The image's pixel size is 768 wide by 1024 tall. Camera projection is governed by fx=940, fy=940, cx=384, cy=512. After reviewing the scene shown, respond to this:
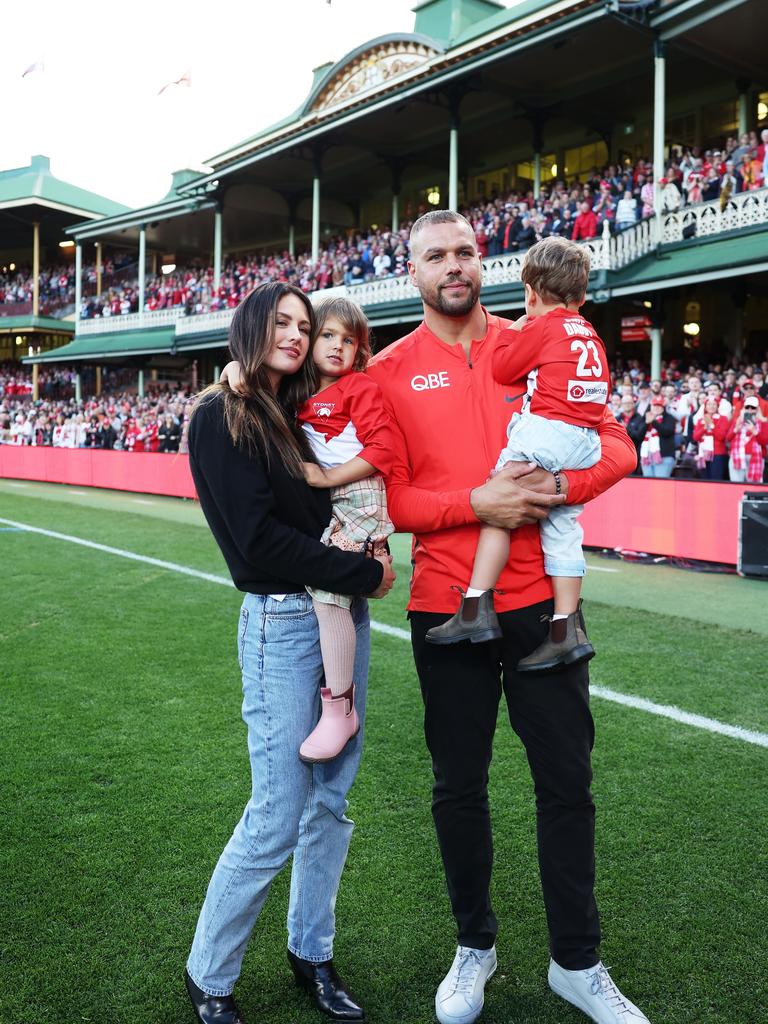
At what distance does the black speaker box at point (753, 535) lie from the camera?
388 inches

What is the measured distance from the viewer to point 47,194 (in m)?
42.6

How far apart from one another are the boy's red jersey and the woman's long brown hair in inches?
26.0

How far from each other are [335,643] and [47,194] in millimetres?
45109

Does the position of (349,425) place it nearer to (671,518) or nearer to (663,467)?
(671,518)

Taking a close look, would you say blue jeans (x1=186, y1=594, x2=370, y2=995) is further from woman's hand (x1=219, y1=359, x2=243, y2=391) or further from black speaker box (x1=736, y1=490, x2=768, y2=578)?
black speaker box (x1=736, y1=490, x2=768, y2=578)

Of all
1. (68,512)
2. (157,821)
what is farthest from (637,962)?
(68,512)

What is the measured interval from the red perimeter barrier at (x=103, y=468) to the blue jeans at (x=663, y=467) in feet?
29.7

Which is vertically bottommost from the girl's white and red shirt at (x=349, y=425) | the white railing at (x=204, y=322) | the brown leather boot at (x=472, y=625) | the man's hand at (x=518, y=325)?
the brown leather boot at (x=472, y=625)

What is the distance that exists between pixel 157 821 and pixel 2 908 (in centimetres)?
83

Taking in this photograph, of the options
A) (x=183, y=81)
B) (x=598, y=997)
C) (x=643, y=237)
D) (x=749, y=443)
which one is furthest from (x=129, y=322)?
(x=598, y=997)

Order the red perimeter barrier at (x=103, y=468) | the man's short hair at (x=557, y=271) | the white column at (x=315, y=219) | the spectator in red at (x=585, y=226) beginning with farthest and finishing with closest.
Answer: the white column at (x=315, y=219) → the red perimeter barrier at (x=103, y=468) → the spectator in red at (x=585, y=226) → the man's short hair at (x=557, y=271)

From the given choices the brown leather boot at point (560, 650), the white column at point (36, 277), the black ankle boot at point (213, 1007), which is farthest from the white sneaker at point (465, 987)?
the white column at point (36, 277)

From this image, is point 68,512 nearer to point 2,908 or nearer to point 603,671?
point 603,671

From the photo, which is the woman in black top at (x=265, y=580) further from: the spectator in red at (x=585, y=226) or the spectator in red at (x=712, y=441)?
the spectator in red at (x=585, y=226)
